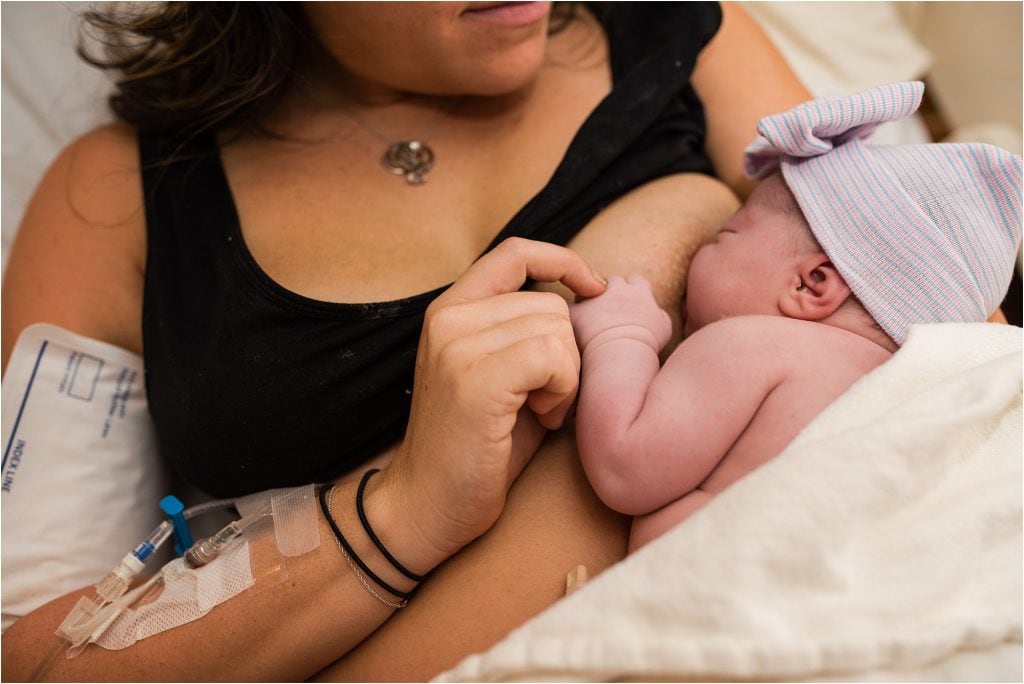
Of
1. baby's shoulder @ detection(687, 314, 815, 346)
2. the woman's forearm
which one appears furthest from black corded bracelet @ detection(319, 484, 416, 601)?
baby's shoulder @ detection(687, 314, 815, 346)

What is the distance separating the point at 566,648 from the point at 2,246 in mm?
1438

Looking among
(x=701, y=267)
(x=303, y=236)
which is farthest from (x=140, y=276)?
(x=701, y=267)

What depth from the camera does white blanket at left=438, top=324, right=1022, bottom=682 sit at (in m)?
0.71

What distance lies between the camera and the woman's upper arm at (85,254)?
49.8 inches

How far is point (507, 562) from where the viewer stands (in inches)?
37.6

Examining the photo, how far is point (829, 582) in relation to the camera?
720 millimetres

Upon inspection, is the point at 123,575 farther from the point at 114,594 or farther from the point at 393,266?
the point at 393,266

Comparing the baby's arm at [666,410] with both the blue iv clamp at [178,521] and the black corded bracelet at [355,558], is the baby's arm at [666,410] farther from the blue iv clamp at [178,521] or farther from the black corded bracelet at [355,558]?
the blue iv clamp at [178,521]

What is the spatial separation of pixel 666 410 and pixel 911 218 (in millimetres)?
361

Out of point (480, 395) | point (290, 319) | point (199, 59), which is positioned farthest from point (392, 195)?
point (480, 395)

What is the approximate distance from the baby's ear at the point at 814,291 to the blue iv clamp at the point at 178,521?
2.86ft

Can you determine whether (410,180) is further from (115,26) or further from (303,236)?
(115,26)

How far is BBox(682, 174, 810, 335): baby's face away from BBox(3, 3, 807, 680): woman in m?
0.08

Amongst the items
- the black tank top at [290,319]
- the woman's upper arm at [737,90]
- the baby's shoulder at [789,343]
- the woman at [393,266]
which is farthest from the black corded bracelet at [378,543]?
the woman's upper arm at [737,90]
